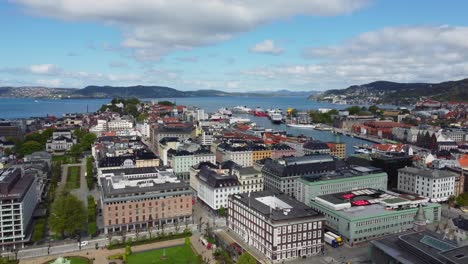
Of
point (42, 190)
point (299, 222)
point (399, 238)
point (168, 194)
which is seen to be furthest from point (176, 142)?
point (399, 238)

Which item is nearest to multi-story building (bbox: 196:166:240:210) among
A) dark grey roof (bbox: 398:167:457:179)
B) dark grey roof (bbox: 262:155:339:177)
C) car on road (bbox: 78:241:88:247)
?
dark grey roof (bbox: 262:155:339:177)

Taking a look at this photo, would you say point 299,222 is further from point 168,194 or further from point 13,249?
point 13,249

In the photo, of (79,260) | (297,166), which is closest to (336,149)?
(297,166)

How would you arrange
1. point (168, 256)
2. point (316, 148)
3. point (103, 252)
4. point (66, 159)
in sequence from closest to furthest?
1. point (168, 256)
2. point (103, 252)
3. point (316, 148)
4. point (66, 159)

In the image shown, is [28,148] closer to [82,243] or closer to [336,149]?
[82,243]

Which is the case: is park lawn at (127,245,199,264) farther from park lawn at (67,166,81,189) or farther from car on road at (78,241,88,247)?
park lawn at (67,166,81,189)

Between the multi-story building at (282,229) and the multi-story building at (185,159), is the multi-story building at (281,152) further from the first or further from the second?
the multi-story building at (282,229)

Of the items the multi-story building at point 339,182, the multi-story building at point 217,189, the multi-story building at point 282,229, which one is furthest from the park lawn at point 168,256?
the multi-story building at point 339,182
